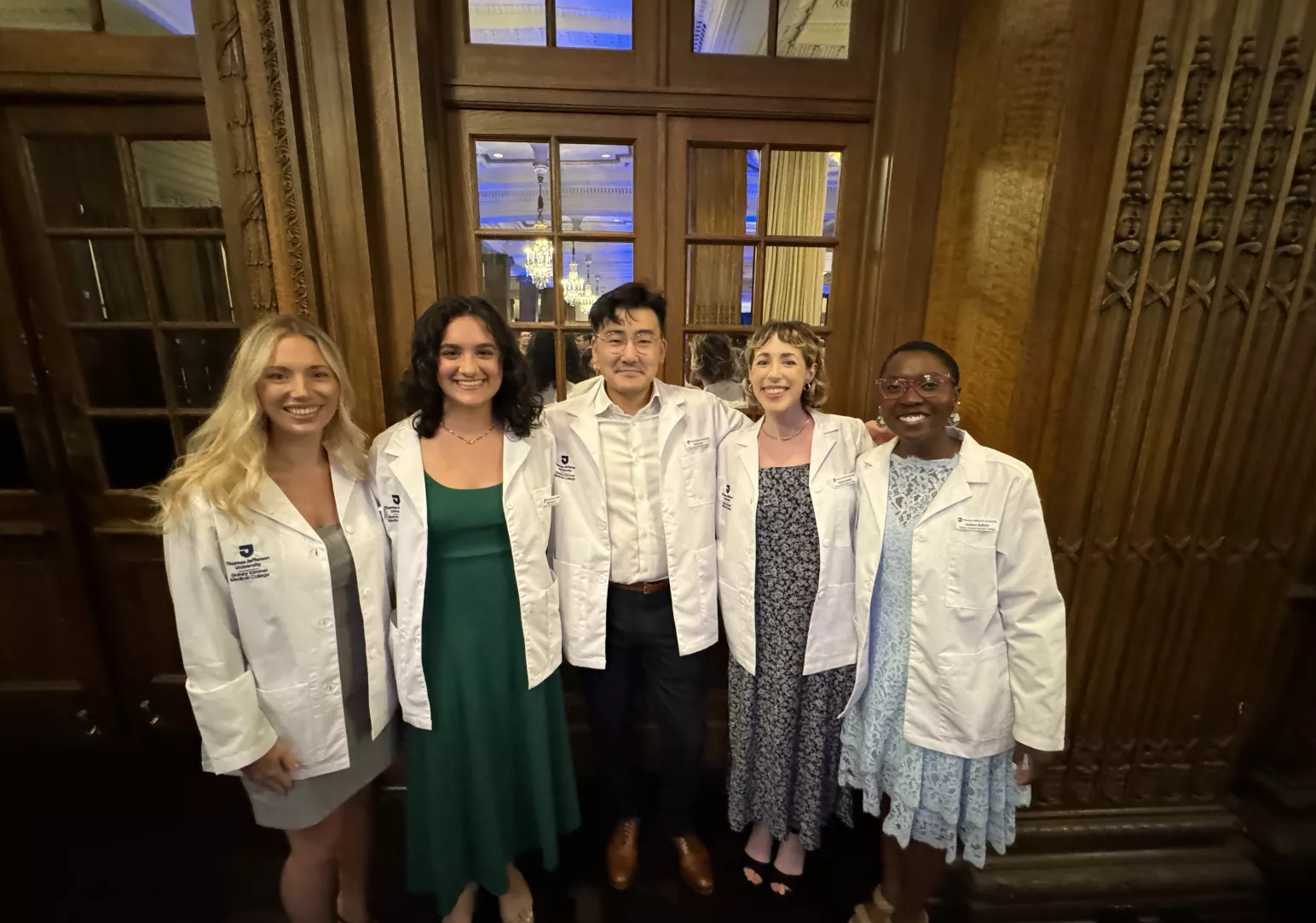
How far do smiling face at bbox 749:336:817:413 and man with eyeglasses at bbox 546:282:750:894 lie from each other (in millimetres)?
226

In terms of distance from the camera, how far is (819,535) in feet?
5.06

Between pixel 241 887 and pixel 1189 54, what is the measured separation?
360 cm

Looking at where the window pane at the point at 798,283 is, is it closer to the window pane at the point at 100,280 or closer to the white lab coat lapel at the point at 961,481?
the white lab coat lapel at the point at 961,481

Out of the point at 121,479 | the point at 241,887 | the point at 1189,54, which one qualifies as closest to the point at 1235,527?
the point at 1189,54

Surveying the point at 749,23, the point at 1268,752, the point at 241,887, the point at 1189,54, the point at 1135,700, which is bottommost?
the point at 241,887

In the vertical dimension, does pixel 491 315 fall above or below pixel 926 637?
above

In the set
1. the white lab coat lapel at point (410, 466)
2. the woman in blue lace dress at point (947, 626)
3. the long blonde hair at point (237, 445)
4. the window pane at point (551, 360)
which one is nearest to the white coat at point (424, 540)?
the white lab coat lapel at point (410, 466)

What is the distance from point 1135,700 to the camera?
1808mm

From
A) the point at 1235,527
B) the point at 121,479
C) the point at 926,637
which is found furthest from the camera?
the point at 121,479

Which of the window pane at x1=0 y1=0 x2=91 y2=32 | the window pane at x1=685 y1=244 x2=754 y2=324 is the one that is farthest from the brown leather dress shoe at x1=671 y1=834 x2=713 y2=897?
the window pane at x1=0 y1=0 x2=91 y2=32

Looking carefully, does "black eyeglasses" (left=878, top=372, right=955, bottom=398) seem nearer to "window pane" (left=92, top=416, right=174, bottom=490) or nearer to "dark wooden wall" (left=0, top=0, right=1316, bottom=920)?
"dark wooden wall" (left=0, top=0, right=1316, bottom=920)

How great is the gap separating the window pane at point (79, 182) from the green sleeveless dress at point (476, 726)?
187 centimetres

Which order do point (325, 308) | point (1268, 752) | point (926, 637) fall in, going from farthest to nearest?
1. point (1268, 752)
2. point (325, 308)
3. point (926, 637)

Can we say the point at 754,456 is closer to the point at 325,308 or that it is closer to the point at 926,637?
the point at 926,637
